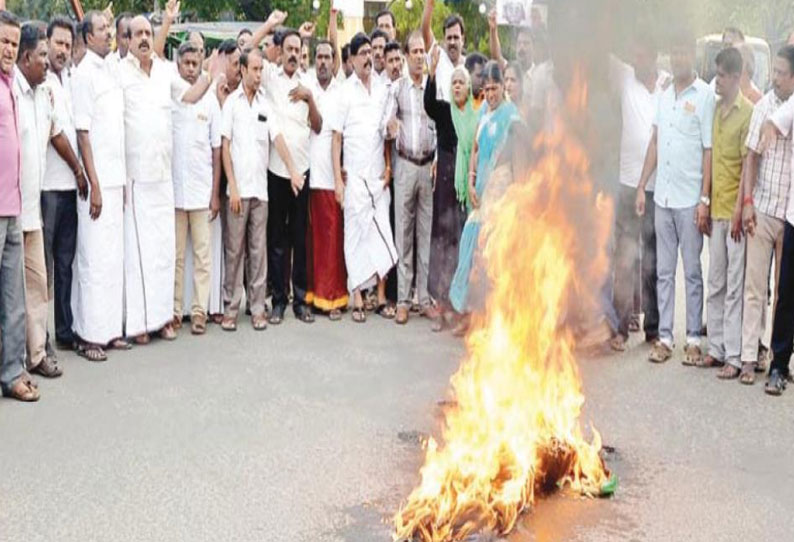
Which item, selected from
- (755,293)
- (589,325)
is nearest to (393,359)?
(589,325)

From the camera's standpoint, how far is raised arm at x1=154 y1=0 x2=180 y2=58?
806 centimetres

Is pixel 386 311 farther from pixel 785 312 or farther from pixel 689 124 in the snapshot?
pixel 785 312

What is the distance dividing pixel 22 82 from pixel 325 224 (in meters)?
2.97

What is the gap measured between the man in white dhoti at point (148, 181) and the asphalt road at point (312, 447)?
34cm

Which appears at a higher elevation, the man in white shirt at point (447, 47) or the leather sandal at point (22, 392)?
the man in white shirt at point (447, 47)

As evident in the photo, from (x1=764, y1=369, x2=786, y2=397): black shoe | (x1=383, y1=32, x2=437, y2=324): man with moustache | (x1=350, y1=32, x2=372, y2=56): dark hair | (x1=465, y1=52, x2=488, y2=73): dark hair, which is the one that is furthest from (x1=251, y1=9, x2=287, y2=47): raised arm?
(x1=764, y1=369, x2=786, y2=397): black shoe

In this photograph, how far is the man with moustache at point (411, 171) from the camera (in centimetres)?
837

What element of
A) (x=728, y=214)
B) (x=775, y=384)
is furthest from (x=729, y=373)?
(x=728, y=214)

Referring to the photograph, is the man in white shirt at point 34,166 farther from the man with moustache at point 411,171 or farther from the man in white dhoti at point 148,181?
the man with moustache at point 411,171

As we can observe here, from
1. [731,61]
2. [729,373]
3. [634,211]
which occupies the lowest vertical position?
[729,373]

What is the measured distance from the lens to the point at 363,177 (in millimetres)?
8523

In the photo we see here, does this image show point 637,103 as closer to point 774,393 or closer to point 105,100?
point 774,393

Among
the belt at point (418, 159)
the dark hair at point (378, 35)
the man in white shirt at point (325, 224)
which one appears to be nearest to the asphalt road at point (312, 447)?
the man in white shirt at point (325, 224)

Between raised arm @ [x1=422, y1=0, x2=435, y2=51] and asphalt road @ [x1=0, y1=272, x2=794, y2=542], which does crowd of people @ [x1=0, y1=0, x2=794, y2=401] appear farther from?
asphalt road @ [x1=0, y1=272, x2=794, y2=542]
